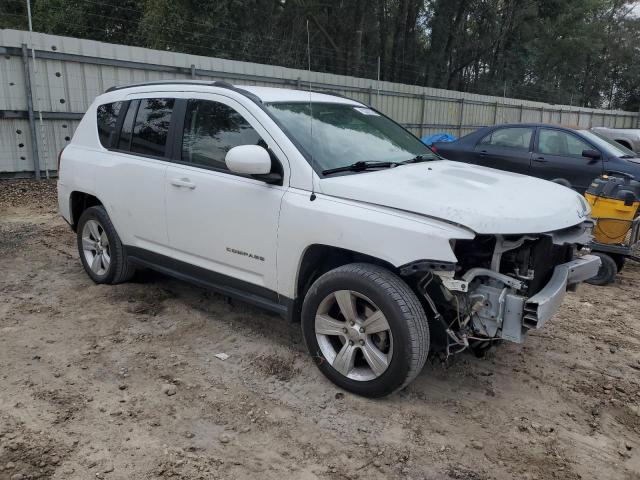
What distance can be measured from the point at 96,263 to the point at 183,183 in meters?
1.69

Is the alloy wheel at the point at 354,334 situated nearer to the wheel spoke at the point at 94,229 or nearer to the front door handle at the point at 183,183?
the front door handle at the point at 183,183

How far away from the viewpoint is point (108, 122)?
4.77 meters

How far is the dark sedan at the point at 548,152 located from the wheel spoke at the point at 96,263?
539 centimetres

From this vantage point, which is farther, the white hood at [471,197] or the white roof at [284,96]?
the white roof at [284,96]

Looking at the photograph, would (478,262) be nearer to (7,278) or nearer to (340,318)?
(340,318)

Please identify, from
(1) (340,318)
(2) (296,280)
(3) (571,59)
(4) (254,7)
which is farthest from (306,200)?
(3) (571,59)

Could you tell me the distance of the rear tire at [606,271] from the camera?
5.57 m

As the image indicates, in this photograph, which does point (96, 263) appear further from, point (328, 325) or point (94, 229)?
point (328, 325)

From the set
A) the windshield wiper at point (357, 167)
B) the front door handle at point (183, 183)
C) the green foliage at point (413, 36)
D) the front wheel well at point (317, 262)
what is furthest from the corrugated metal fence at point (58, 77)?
the front wheel well at point (317, 262)

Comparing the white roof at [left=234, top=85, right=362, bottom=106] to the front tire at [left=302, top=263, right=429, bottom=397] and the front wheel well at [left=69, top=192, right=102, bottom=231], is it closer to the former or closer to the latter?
the front tire at [left=302, top=263, right=429, bottom=397]

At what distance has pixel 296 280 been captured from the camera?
134 inches

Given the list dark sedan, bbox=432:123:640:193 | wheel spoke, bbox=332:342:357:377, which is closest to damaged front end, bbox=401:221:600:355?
wheel spoke, bbox=332:342:357:377

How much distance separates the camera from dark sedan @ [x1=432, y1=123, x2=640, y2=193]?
25.8 feet

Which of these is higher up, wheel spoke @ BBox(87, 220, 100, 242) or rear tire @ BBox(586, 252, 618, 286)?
wheel spoke @ BBox(87, 220, 100, 242)
